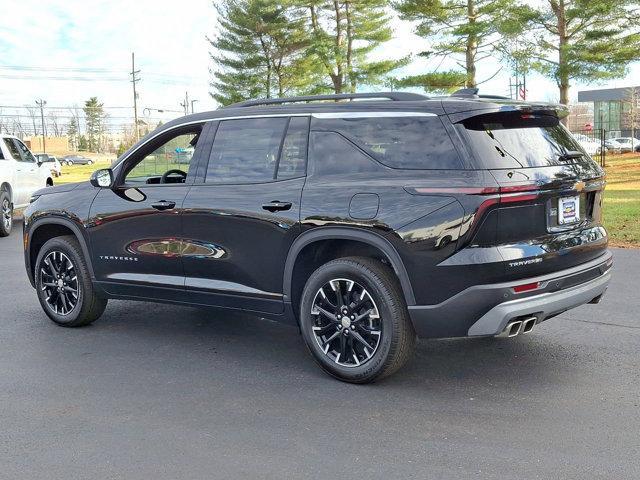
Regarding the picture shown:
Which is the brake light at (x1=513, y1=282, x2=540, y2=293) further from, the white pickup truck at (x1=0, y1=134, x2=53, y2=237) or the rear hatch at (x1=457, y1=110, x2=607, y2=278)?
the white pickup truck at (x1=0, y1=134, x2=53, y2=237)

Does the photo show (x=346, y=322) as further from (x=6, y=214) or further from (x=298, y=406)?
(x=6, y=214)

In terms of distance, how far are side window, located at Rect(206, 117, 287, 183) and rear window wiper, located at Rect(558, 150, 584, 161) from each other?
1.89 m

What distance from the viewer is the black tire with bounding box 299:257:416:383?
4.40 meters

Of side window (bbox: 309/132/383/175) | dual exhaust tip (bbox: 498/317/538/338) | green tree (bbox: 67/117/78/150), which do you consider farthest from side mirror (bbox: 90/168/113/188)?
green tree (bbox: 67/117/78/150)

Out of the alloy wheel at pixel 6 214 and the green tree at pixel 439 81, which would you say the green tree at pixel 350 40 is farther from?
the alloy wheel at pixel 6 214

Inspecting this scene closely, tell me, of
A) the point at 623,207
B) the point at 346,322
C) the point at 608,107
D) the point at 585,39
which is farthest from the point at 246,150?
the point at 608,107

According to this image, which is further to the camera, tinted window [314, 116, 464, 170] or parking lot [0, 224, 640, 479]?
tinted window [314, 116, 464, 170]

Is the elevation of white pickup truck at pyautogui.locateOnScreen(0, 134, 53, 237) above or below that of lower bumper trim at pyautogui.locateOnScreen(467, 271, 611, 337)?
above

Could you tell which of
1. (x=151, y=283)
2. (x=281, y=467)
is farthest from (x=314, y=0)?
(x=281, y=467)

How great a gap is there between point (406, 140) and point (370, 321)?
1.17 meters

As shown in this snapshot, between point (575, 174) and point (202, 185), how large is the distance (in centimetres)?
263

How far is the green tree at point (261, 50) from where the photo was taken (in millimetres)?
38938

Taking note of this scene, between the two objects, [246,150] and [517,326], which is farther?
[246,150]

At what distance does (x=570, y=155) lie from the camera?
4715 millimetres
